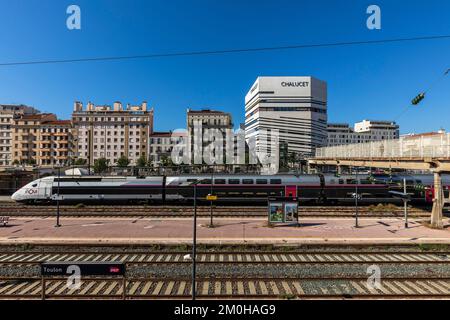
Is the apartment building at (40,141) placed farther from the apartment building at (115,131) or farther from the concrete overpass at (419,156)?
the concrete overpass at (419,156)

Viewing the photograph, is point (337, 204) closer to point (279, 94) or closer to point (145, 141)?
point (145, 141)

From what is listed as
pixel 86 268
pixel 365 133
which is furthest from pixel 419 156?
pixel 365 133

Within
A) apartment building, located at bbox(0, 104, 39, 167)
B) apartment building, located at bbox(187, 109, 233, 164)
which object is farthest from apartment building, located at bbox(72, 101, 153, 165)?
apartment building, located at bbox(0, 104, 39, 167)

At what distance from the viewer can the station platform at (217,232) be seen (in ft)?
52.9

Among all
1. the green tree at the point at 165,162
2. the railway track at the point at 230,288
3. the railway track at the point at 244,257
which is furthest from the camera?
the green tree at the point at 165,162

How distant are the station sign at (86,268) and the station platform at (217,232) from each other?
240 inches

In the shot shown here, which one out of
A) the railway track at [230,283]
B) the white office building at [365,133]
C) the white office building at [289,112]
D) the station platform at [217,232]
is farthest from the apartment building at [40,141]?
the white office building at [365,133]

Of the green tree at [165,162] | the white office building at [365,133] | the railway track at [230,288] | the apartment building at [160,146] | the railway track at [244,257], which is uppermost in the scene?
the white office building at [365,133]

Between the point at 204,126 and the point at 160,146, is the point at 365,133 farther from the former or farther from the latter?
the point at 160,146

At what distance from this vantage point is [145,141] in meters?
106

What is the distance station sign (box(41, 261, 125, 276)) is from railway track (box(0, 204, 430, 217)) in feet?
44.8

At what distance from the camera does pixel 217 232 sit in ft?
59.7

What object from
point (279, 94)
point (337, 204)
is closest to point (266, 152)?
point (279, 94)
